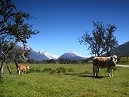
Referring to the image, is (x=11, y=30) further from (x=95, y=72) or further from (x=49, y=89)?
(x=95, y=72)

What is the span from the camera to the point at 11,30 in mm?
27797

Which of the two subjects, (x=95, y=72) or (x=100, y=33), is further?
(x=100, y=33)

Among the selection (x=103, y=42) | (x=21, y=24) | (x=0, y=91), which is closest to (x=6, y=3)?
(x=21, y=24)

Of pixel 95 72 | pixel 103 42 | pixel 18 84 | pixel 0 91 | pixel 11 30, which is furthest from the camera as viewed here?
pixel 103 42

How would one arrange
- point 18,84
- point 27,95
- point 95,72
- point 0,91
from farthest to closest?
1. point 95,72
2. point 18,84
3. point 0,91
4. point 27,95

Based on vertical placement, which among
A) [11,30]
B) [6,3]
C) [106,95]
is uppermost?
[6,3]

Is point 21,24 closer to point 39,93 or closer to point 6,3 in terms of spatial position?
point 6,3

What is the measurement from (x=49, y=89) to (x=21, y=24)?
37.1ft

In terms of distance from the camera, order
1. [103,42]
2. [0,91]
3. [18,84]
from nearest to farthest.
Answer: [0,91] → [18,84] → [103,42]

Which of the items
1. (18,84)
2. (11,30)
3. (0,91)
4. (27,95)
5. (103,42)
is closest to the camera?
(27,95)

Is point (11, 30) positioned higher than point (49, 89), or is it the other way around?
point (11, 30)

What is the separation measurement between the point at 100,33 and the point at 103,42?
7.11 ft

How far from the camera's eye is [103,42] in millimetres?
49250

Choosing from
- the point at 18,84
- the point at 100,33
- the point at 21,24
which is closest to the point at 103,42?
the point at 100,33
